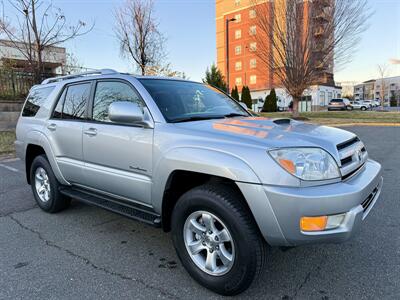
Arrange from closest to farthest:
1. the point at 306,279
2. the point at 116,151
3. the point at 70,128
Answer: the point at 306,279 → the point at 116,151 → the point at 70,128

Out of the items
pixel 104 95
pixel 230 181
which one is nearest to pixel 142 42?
pixel 104 95

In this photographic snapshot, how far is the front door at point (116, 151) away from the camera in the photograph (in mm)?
3008

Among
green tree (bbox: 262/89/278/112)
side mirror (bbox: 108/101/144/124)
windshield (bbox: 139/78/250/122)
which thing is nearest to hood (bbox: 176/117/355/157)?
windshield (bbox: 139/78/250/122)

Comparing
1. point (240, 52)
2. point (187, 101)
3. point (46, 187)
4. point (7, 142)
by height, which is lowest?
point (46, 187)

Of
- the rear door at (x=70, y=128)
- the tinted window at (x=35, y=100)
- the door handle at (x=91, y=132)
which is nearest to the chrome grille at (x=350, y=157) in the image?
the door handle at (x=91, y=132)

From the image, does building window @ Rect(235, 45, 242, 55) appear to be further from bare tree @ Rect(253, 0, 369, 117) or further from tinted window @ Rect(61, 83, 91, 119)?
tinted window @ Rect(61, 83, 91, 119)

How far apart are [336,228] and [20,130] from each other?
4.60m

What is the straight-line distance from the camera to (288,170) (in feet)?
7.34

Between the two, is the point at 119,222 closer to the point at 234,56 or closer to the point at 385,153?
the point at 385,153

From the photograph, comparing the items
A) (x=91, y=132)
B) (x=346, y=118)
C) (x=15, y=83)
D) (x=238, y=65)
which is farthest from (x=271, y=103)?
(x=91, y=132)

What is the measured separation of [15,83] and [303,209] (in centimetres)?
1513

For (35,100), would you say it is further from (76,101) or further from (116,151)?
(116,151)

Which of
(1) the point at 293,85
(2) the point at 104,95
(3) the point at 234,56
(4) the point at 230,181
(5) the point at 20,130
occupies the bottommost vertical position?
(4) the point at 230,181

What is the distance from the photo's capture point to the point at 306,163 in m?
2.28
